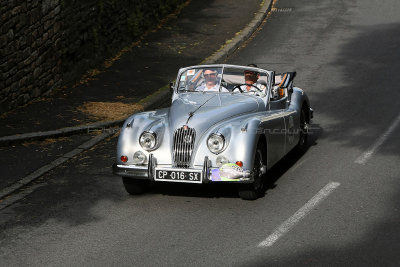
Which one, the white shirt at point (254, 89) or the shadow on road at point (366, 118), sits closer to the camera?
the shadow on road at point (366, 118)

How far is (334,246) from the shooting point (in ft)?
28.2

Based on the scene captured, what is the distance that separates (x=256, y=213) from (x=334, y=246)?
1.51m

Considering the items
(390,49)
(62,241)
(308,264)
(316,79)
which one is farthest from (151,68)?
(308,264)

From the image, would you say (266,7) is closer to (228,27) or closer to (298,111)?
(228,27)

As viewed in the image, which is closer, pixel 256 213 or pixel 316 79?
pixel 256 213

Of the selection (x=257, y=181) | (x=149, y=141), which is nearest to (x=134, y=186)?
(x=149, y=141)

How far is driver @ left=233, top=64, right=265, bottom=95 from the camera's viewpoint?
11.9 m

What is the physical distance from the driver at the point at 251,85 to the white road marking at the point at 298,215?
1955 mm

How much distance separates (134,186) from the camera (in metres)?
10.7

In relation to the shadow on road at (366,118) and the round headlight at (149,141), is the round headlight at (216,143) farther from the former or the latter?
the shadow on road at (366,118)

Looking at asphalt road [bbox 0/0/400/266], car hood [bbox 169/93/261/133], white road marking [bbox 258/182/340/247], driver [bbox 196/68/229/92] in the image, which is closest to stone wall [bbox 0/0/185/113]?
asphalt road [bbox 0/0/400/266]

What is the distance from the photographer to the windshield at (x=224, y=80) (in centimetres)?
1195

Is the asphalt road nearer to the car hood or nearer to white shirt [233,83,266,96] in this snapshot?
the car hood

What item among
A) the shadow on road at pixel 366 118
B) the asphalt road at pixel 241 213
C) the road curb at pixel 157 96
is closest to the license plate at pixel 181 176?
the asphalt road at pixel 241 213
